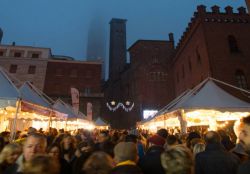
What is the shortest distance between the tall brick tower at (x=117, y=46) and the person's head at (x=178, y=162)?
2605 inches

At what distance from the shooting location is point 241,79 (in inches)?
836

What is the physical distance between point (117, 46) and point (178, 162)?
76.6m

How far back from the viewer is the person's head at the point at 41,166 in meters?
2.01

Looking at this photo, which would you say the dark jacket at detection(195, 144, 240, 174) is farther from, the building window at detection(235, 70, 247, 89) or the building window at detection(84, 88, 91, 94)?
the building window at detection(84, 88, 91, 94)

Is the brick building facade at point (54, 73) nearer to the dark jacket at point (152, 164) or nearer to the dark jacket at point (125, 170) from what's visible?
the dark jacket at point (152, 164)

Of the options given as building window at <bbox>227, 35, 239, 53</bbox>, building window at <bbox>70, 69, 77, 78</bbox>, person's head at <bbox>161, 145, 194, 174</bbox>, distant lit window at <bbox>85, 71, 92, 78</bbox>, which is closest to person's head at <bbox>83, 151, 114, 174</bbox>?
person's head at <bbox>161, 145, 194, 174</bbox>

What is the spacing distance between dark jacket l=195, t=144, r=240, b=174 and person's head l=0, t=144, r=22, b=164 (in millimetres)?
3044

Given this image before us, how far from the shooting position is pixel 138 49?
41062mm

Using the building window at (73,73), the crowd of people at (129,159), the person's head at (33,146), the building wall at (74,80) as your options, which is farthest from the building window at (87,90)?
the person's head at (33,146)

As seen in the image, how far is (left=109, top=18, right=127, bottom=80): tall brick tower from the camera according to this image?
72000 mm

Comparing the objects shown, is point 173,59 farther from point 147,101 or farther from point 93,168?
point 93,168

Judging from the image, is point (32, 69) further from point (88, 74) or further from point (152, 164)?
point (152, 164)

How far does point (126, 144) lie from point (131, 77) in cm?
4078

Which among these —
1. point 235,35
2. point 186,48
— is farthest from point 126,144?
point 186,48
